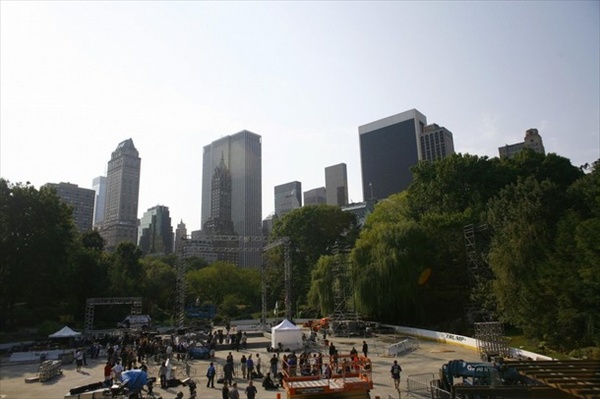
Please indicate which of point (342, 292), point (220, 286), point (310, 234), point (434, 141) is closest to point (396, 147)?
point (434, 141)

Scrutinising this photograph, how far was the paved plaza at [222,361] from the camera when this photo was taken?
1703 cm

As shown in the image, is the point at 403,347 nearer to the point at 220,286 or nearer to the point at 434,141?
the point at 220,286

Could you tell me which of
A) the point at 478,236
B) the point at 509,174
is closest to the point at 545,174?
the point at 509,174

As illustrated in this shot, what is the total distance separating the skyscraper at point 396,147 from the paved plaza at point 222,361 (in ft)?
502

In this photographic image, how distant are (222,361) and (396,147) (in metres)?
168

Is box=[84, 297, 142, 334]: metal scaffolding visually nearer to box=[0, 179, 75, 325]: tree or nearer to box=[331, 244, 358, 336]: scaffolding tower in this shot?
box=[0, 179, 75, 325]: tree

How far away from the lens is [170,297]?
221 ft

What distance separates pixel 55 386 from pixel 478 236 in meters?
32.0

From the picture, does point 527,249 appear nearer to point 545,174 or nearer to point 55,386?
point 545,174

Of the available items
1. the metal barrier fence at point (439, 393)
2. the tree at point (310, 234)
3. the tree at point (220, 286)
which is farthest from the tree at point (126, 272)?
the metal barrier fence at point (439, 393)

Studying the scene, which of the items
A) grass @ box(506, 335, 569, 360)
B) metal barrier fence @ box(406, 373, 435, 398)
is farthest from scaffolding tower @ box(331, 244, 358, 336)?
metal barrier fence @ box(406, 373, 435, 398)

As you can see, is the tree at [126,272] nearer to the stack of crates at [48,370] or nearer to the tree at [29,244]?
the tree at [29,244]

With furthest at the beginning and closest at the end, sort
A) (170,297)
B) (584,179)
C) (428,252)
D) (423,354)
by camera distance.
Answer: (170,297) < (428,252) < (584,179) < (423,354)

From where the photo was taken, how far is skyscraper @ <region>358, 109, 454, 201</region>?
17862 centimetres
